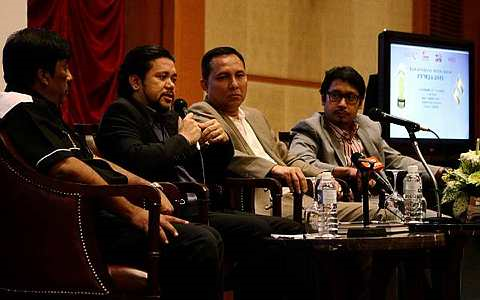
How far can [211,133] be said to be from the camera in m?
3.52

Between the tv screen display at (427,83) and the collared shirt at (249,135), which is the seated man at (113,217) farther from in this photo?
the tv screen display at (427,83)

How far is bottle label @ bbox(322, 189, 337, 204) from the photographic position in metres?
3.13

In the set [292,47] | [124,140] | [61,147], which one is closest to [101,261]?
[61,147]

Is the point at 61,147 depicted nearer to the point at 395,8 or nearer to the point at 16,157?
the point at 16,157

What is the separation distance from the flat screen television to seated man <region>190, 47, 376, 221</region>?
3.08 ft

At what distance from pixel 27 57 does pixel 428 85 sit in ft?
10.2

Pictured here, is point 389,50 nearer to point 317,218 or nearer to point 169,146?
point 317,218

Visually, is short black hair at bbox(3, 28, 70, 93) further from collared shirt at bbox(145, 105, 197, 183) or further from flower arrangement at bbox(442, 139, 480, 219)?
flower arrangement at bbox(442, 139, 480, 219)

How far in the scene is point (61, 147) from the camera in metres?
2.58

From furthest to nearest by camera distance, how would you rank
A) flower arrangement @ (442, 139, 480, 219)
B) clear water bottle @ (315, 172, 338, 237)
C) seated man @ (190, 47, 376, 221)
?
seated man @ (190, 47, 376, 221), flower arrangement @ (442, 139, 480, 219), clear water bottle @ (315, 172, 338, 237)

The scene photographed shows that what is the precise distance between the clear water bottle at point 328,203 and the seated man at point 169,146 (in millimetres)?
308

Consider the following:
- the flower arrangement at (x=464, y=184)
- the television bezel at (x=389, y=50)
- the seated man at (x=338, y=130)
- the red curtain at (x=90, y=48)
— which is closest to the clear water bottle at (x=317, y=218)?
the flower arrangement at (x=464, y=184)

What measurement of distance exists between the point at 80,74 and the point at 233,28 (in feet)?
4.08

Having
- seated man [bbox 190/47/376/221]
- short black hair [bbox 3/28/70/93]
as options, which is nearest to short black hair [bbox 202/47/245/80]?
seated man [bbox 190/47/376/221]
